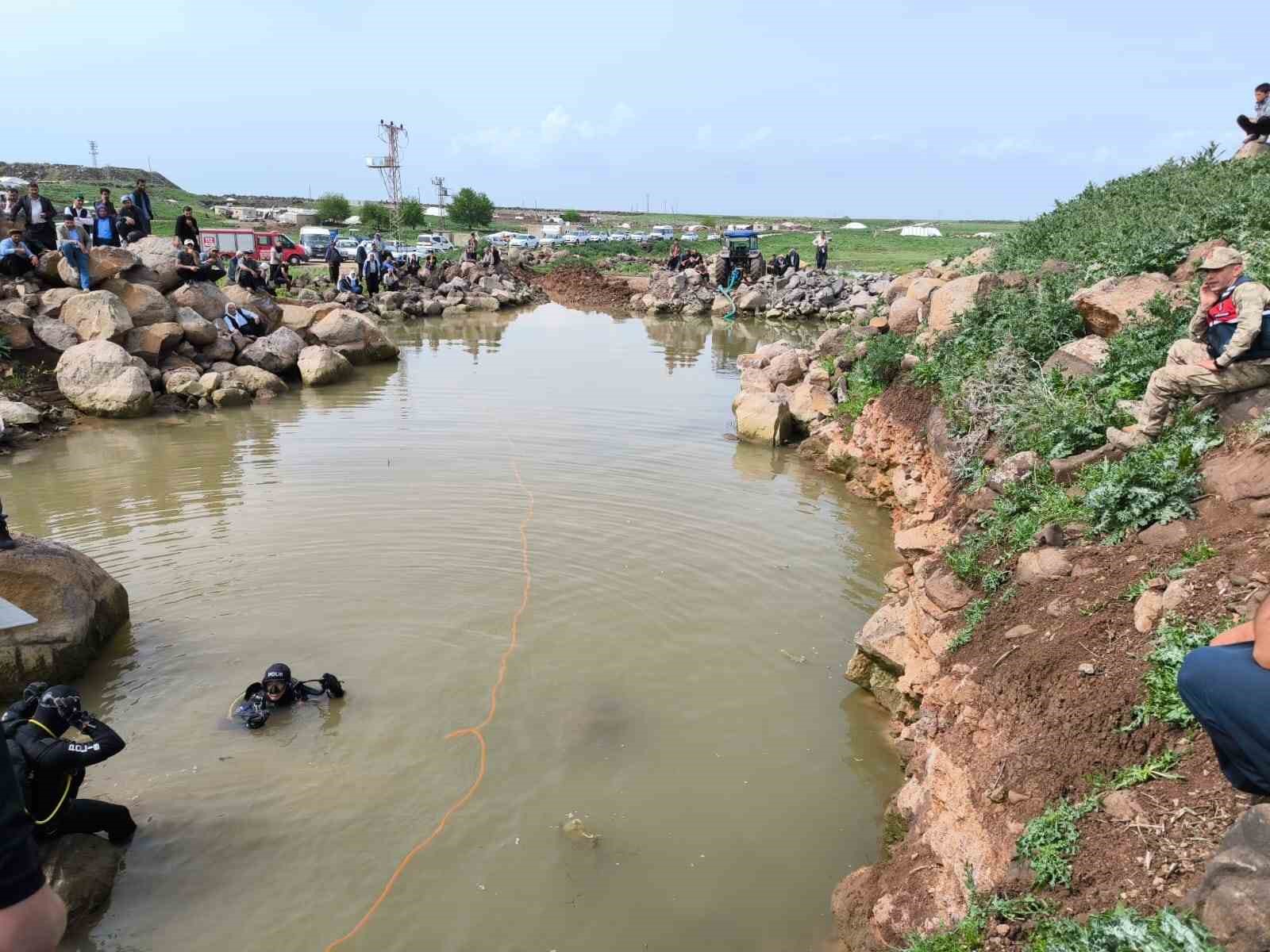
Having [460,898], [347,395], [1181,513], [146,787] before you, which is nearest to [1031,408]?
[1181,513]

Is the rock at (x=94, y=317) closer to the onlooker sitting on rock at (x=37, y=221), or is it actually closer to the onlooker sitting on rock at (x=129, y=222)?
the onlooker sitting on rock at (x=37, y=221)

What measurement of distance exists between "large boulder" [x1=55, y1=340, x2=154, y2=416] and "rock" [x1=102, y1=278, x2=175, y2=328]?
6.87 feet

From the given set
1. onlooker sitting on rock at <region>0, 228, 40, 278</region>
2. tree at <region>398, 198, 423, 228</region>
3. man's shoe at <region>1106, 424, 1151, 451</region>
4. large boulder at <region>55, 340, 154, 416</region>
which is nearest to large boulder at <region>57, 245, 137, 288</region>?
onlooker sitting on rock at <region>0, 228, 40, 278</region>

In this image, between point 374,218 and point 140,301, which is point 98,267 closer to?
point 140,301

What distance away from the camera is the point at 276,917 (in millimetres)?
5262

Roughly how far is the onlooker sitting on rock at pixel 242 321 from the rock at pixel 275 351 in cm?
46

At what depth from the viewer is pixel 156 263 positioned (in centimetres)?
2128

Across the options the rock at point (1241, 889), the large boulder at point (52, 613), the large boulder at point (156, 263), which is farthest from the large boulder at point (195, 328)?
the rock at point (1241, 889)

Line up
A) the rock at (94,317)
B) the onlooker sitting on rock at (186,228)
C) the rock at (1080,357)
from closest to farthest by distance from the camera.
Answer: the rock at (1080,357) < the rock at (94,317) < the onlooker sitting on rock at (186,228)

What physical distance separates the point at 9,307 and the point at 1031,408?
2042cm

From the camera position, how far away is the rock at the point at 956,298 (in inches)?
491

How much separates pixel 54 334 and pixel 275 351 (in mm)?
4666

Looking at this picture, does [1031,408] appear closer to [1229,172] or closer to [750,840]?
[750,840]

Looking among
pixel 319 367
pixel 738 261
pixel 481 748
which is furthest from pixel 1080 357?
pixel 738 261
